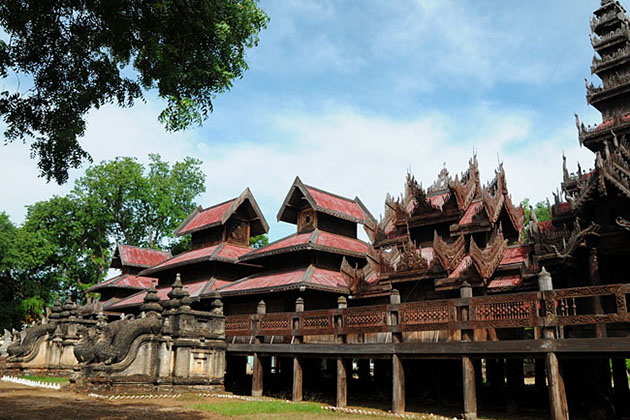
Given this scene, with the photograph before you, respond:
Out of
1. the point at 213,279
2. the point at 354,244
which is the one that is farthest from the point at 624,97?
the point at 213,279

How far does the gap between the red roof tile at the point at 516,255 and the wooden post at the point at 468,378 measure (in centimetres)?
437

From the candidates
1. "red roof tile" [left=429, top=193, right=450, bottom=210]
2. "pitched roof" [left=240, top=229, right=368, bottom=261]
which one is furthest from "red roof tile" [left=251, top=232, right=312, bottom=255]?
"red roof tile" [left=429, top=193, right=450, bottom=210]

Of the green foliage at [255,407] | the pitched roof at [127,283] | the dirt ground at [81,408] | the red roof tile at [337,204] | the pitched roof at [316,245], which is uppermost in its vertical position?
the red roof tile at [337,204]

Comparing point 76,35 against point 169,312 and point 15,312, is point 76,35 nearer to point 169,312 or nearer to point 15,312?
point 169,312

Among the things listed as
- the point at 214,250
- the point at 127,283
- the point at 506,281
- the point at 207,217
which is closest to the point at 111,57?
the point at 506,281

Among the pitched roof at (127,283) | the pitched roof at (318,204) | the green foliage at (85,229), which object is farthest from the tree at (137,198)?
the pitched roof at (318,204)

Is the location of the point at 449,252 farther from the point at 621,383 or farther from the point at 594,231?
the point at 621,383

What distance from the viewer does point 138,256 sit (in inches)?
1580

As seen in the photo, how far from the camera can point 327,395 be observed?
20.6 meters

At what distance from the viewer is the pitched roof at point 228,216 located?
3080 cm

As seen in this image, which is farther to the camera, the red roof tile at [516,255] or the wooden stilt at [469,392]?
the red roof tile at [516,255]

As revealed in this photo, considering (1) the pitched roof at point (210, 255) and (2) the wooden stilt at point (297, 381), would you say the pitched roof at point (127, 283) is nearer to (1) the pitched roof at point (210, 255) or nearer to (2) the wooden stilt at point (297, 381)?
(1) the pitched roof at point (210, 255)

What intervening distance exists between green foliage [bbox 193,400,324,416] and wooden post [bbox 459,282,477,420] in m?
4.40

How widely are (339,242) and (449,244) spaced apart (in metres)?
7.20
